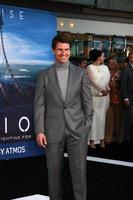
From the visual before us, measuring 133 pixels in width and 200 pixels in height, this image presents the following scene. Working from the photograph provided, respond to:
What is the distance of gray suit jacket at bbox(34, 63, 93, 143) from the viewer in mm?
3596

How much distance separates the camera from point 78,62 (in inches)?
333

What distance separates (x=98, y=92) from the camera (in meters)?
7.18

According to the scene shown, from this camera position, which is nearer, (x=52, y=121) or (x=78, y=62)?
(x=52, y=121)

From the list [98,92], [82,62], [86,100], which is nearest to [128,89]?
[98,92]

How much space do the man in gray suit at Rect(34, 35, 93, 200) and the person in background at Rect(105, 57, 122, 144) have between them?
3879 mm

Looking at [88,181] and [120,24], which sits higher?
[120,24]

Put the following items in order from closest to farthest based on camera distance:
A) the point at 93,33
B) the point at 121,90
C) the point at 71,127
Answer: the point at 71,127 → the point at 121,90 → the point at 93,33

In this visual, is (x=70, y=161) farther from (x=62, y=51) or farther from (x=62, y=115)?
(x=62, y=51)

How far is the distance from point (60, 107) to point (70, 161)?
0.44m

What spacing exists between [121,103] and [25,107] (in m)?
2.08

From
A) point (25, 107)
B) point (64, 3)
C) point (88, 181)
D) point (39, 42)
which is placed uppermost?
point (64, 3)


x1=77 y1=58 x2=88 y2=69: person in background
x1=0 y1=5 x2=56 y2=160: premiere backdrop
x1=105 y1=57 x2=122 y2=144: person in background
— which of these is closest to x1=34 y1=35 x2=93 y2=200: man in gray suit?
x1=0 y1=5 x2=56 y2=160: premiere backdrop

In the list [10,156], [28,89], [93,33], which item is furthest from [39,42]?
[93,33]

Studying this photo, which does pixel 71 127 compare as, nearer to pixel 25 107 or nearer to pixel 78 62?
pixel 25 107
